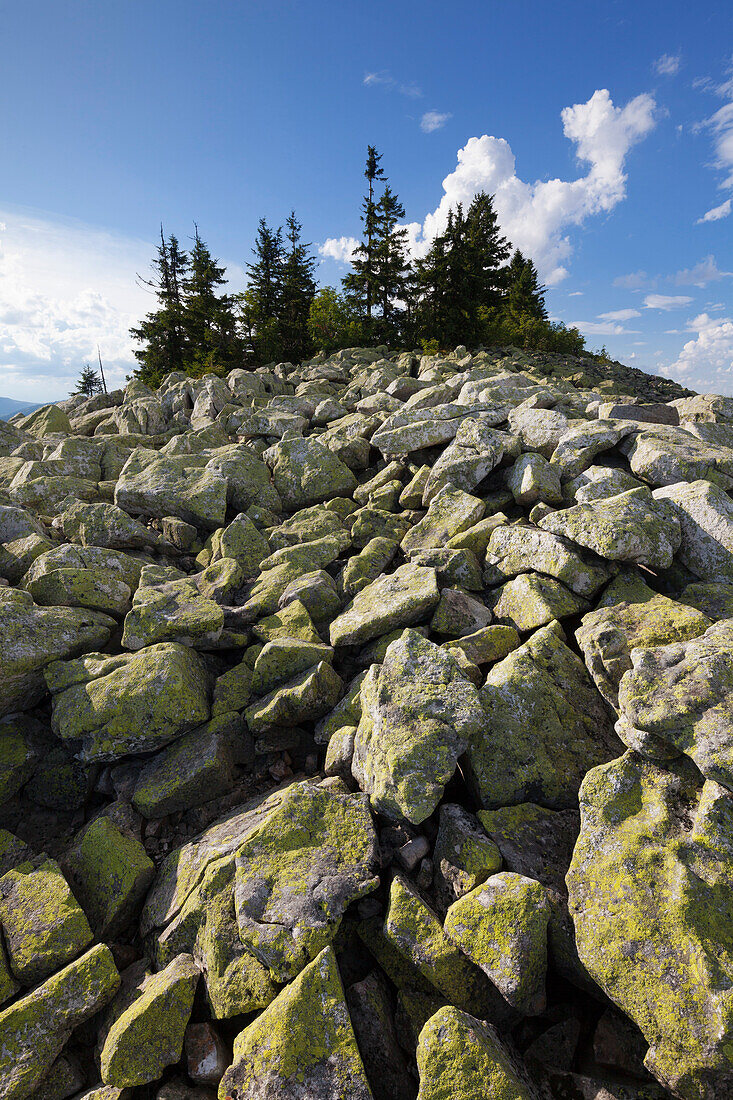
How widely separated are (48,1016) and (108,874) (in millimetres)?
1523

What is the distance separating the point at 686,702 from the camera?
5.11 metres

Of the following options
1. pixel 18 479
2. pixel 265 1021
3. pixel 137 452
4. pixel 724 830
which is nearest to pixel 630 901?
pixel 724 830

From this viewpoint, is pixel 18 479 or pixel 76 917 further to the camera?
pixel 18 479

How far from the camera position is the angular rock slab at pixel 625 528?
26.0 ft

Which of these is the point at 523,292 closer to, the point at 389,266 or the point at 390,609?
the point at 389,266

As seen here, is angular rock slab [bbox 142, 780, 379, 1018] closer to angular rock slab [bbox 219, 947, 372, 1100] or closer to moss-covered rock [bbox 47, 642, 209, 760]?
angular rock slab [bbox 219, 947, 372, 1100]

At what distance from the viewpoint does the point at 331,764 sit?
23.4 feet

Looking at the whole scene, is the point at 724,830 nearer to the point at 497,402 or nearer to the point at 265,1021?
the point at 265,1021

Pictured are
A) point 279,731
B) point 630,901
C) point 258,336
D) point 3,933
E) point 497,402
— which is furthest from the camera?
point 258,336

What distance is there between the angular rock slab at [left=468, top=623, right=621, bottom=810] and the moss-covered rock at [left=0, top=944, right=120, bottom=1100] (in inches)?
181

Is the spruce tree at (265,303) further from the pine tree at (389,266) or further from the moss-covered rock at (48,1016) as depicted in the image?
Answer: the moss-covered rock at (48,1016)

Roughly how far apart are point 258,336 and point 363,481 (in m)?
40.3

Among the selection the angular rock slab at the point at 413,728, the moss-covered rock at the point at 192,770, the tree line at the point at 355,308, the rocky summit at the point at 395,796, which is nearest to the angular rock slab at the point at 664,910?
the rocky summit at the point at 395,796

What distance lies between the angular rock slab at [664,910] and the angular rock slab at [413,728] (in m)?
1.53
